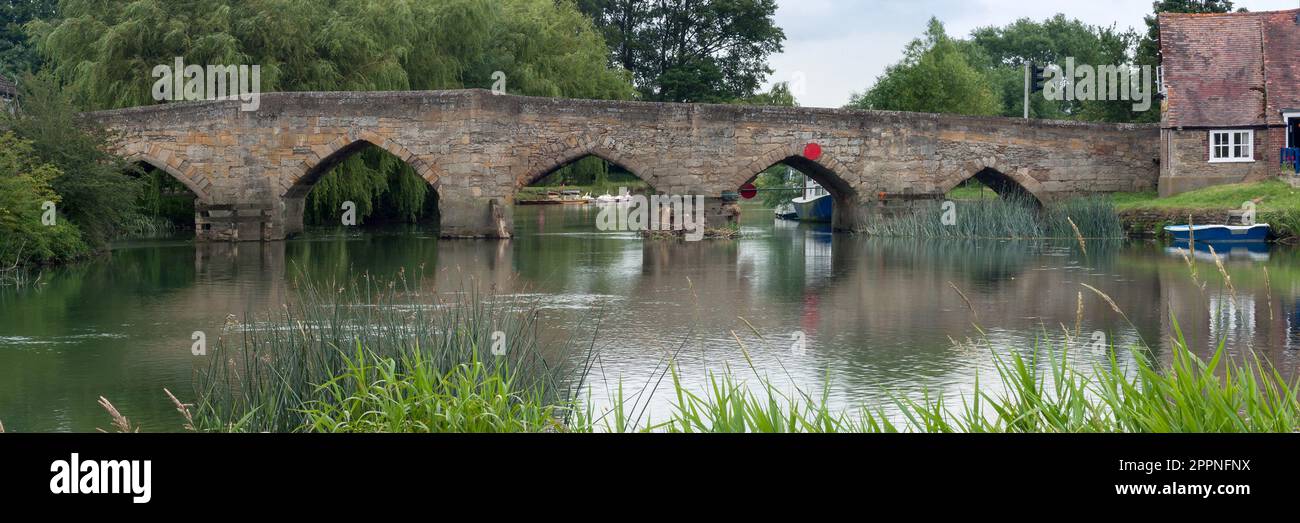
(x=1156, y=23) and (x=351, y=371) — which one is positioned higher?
(x=1156, y=23)

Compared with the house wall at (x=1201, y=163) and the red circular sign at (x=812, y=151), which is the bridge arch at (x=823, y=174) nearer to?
the red circular sign at (x=812, y=151)

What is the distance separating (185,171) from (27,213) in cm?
850

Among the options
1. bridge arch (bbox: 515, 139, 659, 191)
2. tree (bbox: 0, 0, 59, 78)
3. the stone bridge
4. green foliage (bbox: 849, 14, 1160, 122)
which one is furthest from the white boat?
bridge arch (bbox: 515, 139, 659, 191)

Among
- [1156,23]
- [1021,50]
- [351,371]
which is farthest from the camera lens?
[1021,50]

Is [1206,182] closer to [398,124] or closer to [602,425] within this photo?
[398,124]

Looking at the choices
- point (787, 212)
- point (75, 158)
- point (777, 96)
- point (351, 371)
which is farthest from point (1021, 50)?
point (351, 371)

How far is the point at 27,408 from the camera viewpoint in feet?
26.8

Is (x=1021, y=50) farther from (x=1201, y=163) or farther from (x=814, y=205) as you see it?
(x=1201, y=163)

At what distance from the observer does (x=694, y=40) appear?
2128 inches

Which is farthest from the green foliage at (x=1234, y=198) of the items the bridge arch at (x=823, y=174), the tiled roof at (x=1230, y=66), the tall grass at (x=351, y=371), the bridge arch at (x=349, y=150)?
the tall grass at (x=351, y=371)

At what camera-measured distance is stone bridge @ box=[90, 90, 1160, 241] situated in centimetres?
2608

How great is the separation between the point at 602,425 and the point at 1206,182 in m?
25.0

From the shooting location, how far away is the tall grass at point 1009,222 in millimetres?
26422

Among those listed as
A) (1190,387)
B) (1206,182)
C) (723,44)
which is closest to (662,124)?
(1206,182)
